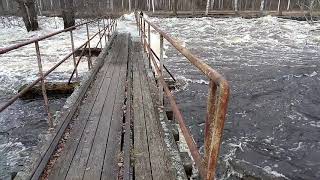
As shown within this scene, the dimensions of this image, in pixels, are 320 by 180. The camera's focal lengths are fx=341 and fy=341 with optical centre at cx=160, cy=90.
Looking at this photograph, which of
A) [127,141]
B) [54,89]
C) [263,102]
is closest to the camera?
[127,141]

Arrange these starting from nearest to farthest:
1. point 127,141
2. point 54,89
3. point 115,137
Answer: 1. point 127,141
2. point 115,137
3. point 54,89

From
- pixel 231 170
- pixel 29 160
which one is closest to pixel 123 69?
pixel 231 170

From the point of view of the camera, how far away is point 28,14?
22.2 m

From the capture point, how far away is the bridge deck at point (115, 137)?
3404 mm

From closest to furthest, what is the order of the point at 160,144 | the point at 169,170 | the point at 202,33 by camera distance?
the point at 169,170 < the point at 160,144 < the point at 202,33

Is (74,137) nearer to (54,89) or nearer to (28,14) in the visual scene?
(54,89)

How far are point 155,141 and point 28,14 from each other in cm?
2082

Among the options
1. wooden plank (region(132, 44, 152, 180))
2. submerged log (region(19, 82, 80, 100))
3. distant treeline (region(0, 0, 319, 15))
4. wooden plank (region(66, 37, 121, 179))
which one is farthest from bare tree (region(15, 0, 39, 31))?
wooden plank (region(132, 44, 152, 180))

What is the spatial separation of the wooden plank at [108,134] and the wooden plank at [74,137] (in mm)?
217

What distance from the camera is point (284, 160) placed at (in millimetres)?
6352

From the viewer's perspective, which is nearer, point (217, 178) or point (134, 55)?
point (217, 178)

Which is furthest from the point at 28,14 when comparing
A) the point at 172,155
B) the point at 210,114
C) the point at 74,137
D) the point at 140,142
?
the point at 210,114

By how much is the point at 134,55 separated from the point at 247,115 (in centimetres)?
359

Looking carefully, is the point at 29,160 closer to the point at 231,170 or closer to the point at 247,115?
the point at 231,170
